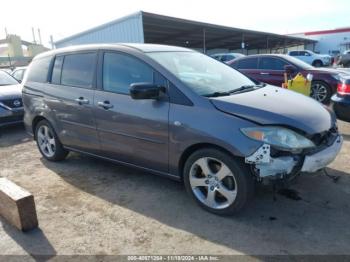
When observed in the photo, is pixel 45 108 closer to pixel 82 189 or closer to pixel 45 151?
pixel 45 151

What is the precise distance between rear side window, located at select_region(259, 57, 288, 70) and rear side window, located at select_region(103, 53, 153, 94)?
6635mm

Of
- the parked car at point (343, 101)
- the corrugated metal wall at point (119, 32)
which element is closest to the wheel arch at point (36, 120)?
the parked car at point (343, 101)

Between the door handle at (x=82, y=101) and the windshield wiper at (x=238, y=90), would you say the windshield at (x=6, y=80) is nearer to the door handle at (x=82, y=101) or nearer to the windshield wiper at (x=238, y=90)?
the door handle at (x=82, y=101)

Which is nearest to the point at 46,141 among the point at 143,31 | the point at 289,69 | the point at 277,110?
the point at 277,110

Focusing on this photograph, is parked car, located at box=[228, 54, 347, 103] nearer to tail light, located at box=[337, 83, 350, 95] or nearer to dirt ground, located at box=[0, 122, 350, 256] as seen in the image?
tail light, located at box=[337, 83, 350, 95]

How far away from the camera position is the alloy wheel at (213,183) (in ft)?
10.5

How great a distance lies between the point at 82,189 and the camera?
414 cm

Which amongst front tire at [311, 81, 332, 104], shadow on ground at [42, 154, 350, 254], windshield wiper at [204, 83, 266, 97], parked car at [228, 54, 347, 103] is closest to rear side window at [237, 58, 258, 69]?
parked car at [228, 54, 347, 103]

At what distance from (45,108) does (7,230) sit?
2.13m

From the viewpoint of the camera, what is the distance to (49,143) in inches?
203

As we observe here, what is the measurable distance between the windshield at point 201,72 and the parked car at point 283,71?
4417 millimetres

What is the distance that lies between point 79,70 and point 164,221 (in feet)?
7.86

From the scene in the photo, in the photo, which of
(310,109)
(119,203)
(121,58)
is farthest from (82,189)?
(310,109)

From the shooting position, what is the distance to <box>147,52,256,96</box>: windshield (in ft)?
11.8
